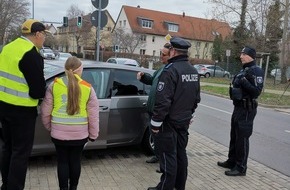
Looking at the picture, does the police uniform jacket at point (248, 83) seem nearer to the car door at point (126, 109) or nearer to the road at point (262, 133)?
the car door at point (126, 109)

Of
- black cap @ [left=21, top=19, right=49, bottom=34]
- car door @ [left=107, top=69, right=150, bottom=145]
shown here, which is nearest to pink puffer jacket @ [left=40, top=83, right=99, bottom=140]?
black cap @ [left=21, top=19, right=49, bottom=34]

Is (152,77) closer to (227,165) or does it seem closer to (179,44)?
(179,44)

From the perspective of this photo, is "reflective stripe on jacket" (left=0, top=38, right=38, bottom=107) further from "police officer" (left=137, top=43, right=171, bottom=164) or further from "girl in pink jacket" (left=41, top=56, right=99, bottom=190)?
"police officer" (left=137, top=43, right=171, bottom=164)

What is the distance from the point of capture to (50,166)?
5480mm

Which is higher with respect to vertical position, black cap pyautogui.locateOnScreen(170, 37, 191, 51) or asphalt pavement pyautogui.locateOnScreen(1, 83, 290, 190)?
black cap pyautogui.locateOnScreen(170, 37, 191, 51)

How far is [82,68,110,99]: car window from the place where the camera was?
556 centimetres

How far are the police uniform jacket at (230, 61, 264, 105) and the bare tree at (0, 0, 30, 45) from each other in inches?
2536

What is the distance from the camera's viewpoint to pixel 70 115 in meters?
3.99

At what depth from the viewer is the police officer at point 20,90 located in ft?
12.0

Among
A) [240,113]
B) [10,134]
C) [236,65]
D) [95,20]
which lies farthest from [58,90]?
[236,65]

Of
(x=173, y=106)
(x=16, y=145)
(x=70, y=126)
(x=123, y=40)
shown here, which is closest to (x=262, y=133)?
(x=173, y=106)

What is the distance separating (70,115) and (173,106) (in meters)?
1.19

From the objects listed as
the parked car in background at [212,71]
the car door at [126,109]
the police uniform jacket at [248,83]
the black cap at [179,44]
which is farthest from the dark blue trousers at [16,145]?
the parked car in background at [212,71]

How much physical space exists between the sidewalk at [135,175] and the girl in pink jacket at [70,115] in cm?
76
